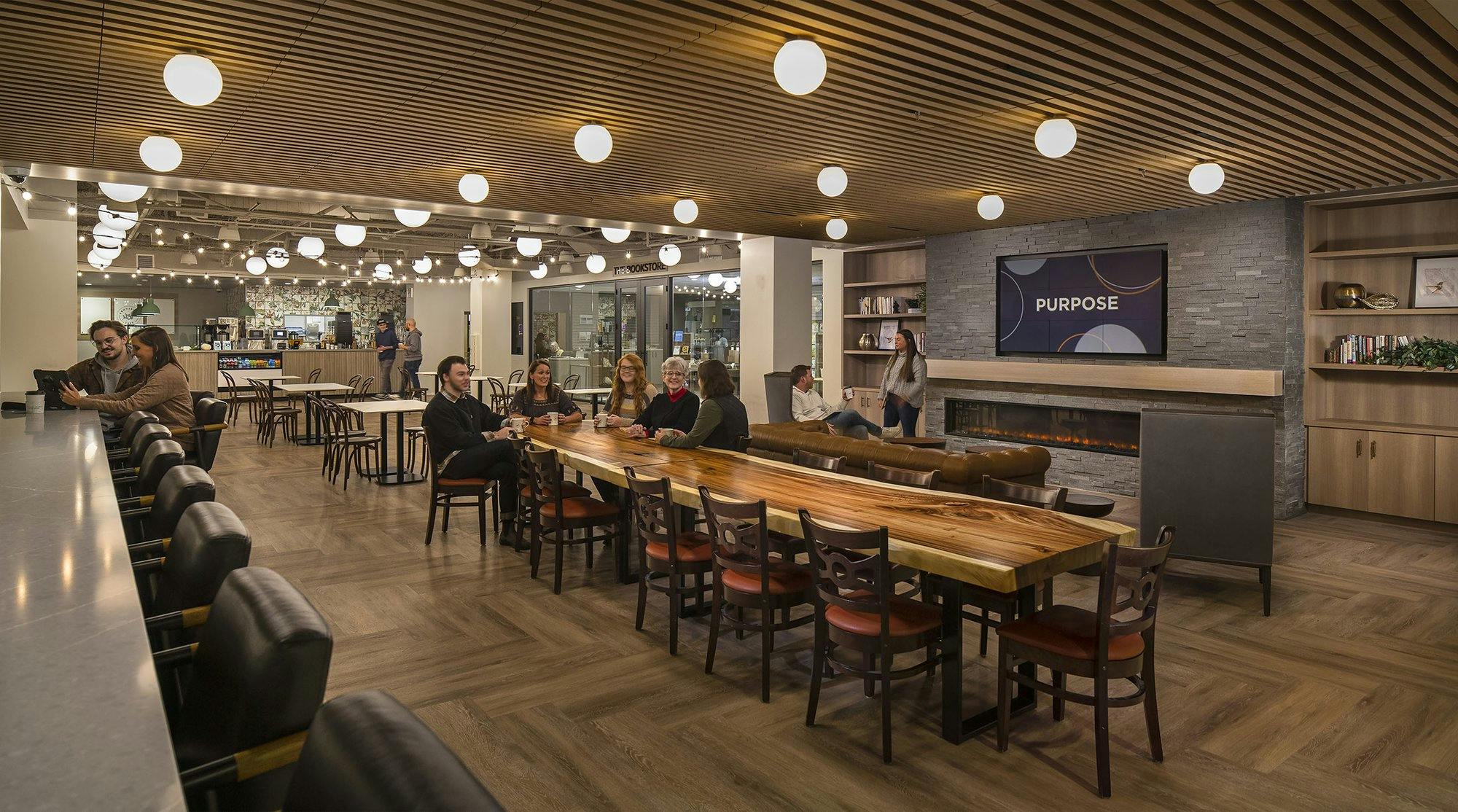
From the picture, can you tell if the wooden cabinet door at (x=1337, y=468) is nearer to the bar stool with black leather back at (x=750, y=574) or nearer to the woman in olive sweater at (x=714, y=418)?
the woman in olive sweater at (x=714, y=418)

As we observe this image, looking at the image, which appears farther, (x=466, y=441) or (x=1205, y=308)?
(x=1205, y=308)

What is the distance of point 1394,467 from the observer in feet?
24.2

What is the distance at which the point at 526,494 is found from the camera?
19.0ft

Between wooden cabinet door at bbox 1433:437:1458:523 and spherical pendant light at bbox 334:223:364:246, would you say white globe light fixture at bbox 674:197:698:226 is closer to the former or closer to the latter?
spherical pendant light at bbox 334:223:364:246

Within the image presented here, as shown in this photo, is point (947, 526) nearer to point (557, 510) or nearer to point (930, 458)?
point (930, 458)

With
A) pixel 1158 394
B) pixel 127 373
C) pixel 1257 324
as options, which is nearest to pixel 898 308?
pixel 1158 394

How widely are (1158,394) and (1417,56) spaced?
15.8ft

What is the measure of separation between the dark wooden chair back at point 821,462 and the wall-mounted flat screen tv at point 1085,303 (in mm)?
4976

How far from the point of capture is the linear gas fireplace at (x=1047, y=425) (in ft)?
29.5

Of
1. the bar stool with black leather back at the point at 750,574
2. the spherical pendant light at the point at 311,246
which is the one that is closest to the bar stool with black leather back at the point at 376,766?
the bar stool with black leather back at the point at 750,574

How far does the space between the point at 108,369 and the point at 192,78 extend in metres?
3.94

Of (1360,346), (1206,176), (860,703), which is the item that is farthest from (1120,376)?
(860,703)

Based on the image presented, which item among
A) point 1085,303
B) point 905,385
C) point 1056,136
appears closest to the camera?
point 1056,136

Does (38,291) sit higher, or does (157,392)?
(38,291)
